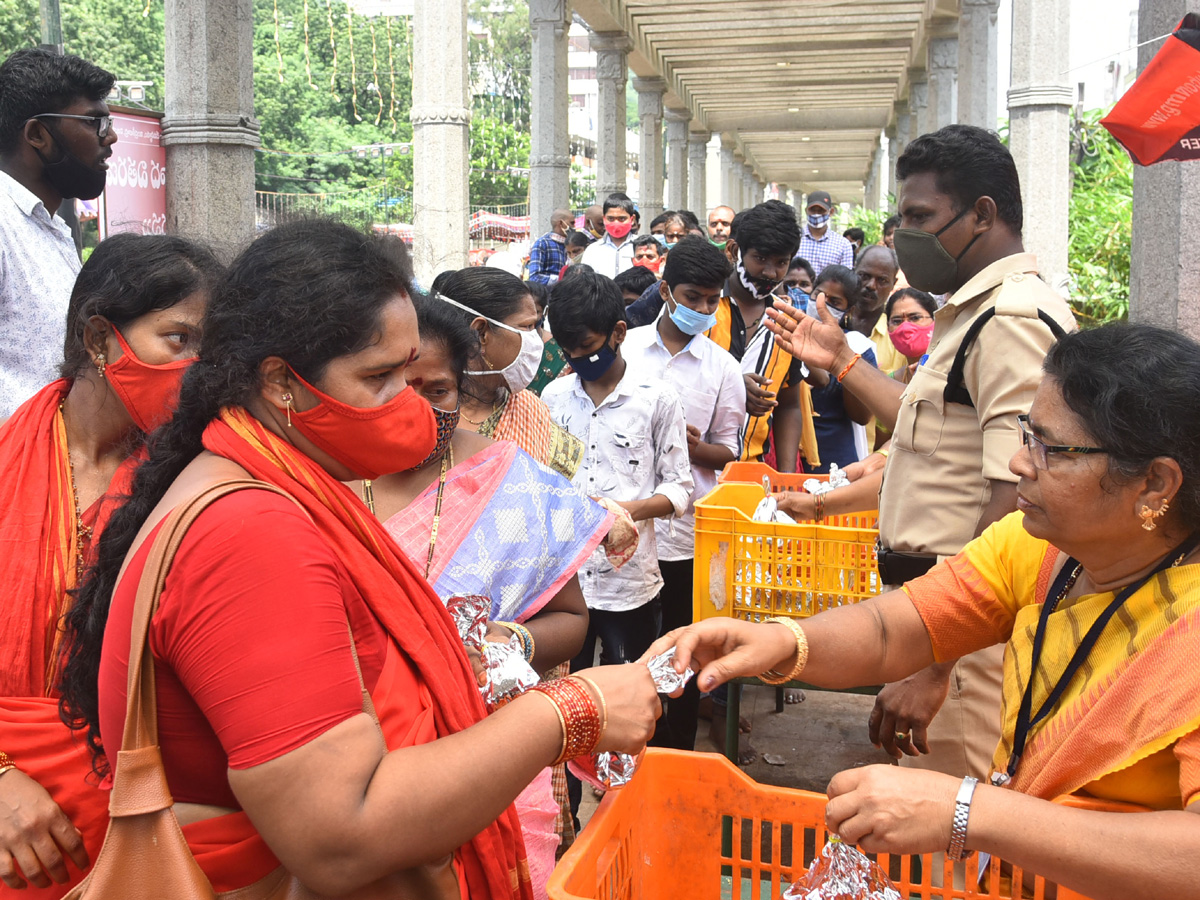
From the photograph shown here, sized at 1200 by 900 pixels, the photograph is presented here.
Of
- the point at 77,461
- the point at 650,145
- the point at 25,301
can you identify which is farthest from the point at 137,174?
the point at 650,145

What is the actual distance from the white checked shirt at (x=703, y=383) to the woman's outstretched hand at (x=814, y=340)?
4.12 feet

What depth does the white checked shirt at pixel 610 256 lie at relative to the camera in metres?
8.95

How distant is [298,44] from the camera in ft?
160

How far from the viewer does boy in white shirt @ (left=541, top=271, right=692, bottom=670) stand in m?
3.78

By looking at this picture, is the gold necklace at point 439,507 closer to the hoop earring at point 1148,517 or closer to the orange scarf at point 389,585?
the orange scarf at point 389,585

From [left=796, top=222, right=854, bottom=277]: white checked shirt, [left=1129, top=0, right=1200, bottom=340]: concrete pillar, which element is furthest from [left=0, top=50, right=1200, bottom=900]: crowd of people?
[left=796, top=222, right=854, bottom=277]: white checked shirt

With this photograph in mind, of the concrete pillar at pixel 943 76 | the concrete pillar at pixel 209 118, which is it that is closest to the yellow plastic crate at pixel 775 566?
the concrete pillar at pixel 209 118

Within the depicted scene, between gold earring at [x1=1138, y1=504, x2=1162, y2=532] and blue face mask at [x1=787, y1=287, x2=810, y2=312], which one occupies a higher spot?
blue face mask at [x1=787, y1=287, x2=810, y2=312]

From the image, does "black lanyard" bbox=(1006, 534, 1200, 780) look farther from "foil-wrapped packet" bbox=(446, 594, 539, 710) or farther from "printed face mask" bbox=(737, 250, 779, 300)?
"printed face mask" bbox=(737, 250, 779, 300)

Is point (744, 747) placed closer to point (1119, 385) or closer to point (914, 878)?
point (914, 878)

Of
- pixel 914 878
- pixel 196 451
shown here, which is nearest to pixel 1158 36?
pixel 914 878

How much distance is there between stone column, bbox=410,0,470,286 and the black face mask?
5.84m

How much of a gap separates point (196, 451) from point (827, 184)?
55.5 metres

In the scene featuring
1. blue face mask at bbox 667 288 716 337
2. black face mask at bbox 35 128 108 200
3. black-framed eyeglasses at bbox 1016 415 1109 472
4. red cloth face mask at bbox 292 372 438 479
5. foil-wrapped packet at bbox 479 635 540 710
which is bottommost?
foil-wrapped packet at bbox 479 635 540 710
